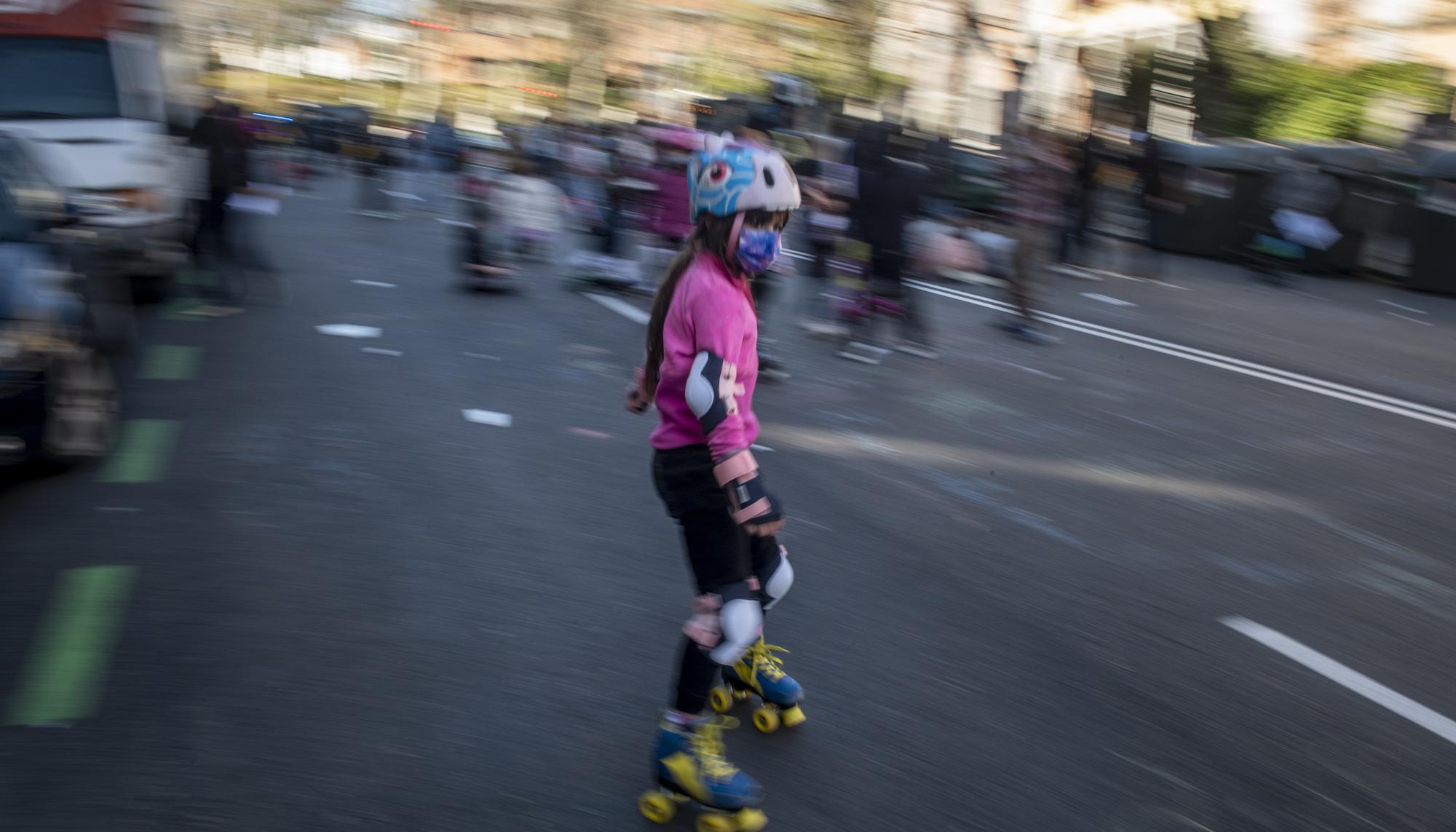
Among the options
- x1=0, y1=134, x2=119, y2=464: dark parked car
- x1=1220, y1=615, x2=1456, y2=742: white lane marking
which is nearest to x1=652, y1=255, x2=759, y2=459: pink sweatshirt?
x1=1220, y1=615, x2=1456, y2=742: white lane marking

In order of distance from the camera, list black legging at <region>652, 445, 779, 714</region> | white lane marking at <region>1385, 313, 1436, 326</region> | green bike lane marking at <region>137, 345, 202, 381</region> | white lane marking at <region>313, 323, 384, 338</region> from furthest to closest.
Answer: white lane marking at <region>1385, 313, 1436, 326</region>
white lane marking at <region>313, 323, 384, 338</region>
green bike lane marking at <region>137, 345, 202, 381</region>
black legging at <region>652, 445, 779, 714</region>

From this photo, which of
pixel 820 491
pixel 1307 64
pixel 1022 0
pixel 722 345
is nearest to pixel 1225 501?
pixel 820 491

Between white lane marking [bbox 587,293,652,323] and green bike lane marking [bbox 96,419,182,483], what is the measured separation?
5473mm

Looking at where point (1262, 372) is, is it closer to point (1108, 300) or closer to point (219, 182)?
point (1108, 300)

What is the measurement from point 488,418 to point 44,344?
8.66 feet

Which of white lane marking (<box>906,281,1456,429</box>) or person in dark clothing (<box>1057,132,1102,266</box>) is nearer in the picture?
white lane marking (<box>906,281,1456,429</box>)

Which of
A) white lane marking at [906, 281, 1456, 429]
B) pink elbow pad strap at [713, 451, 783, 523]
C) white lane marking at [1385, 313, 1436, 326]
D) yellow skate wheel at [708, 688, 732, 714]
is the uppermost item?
pink elbow pad strap at [713, 451, 783, 523]

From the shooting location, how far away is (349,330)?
1126 centimetres

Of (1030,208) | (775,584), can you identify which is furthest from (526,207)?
(775,584)

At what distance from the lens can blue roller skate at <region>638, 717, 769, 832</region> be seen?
363 centimetres

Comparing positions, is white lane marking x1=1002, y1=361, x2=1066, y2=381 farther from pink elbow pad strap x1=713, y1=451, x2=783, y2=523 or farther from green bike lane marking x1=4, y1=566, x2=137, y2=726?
pink elbow pad strap x1=713, y1=451, x2=783, y2=523

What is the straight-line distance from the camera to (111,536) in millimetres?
5871

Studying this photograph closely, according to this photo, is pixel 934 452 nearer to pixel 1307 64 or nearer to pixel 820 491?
pixel 820 491

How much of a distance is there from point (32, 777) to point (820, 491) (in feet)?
13.6
